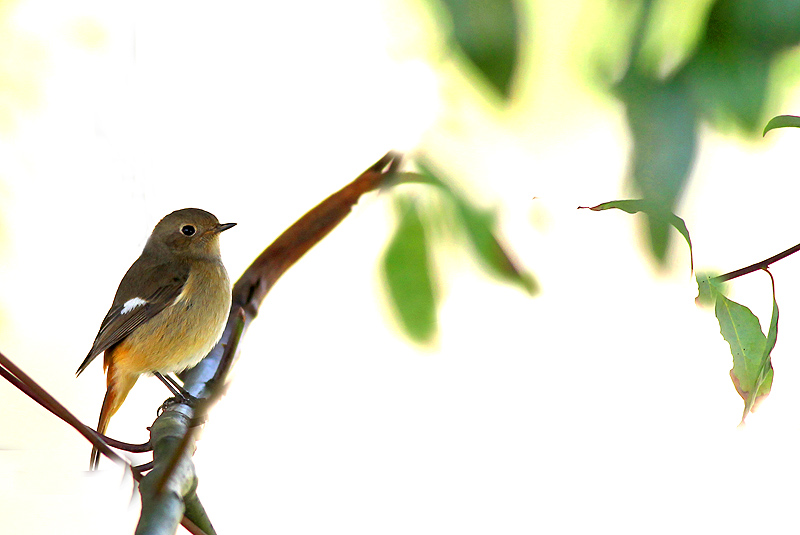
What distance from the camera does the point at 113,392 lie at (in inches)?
44.5

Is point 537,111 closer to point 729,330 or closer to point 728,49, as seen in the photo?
point 728,49

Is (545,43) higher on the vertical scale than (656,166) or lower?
higher

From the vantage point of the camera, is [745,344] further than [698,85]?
No

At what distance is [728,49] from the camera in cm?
55

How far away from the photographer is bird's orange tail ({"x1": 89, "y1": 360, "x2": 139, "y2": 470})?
109cm

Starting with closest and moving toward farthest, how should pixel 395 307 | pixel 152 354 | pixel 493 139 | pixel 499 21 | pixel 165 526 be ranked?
pixel 165 526
pixel 499 21
pixel 395 307
pixel 493 139
pixel 152 354

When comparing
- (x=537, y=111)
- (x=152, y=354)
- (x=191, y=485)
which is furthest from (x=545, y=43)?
(x=152, y=354)

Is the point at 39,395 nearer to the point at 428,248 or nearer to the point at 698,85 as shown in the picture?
the point at 428,248

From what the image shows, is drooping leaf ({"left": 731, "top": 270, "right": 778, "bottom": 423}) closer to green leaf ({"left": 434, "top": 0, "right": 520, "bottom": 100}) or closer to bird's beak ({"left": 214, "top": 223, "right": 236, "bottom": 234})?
green leaf ({"left": 434, "top": 0, "right": 520, "bottom": 100})

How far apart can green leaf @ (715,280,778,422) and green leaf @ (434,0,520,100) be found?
0.60 ft

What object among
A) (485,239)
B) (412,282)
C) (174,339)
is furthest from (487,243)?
(174,339)

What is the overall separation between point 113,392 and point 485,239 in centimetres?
83

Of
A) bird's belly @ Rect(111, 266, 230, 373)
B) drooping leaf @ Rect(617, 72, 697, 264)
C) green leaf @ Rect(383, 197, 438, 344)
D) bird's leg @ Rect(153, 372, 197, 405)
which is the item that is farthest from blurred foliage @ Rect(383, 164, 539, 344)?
bird's belly @ Rect(111, 266, 230, 373)

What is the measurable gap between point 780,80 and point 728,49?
0.07 m
